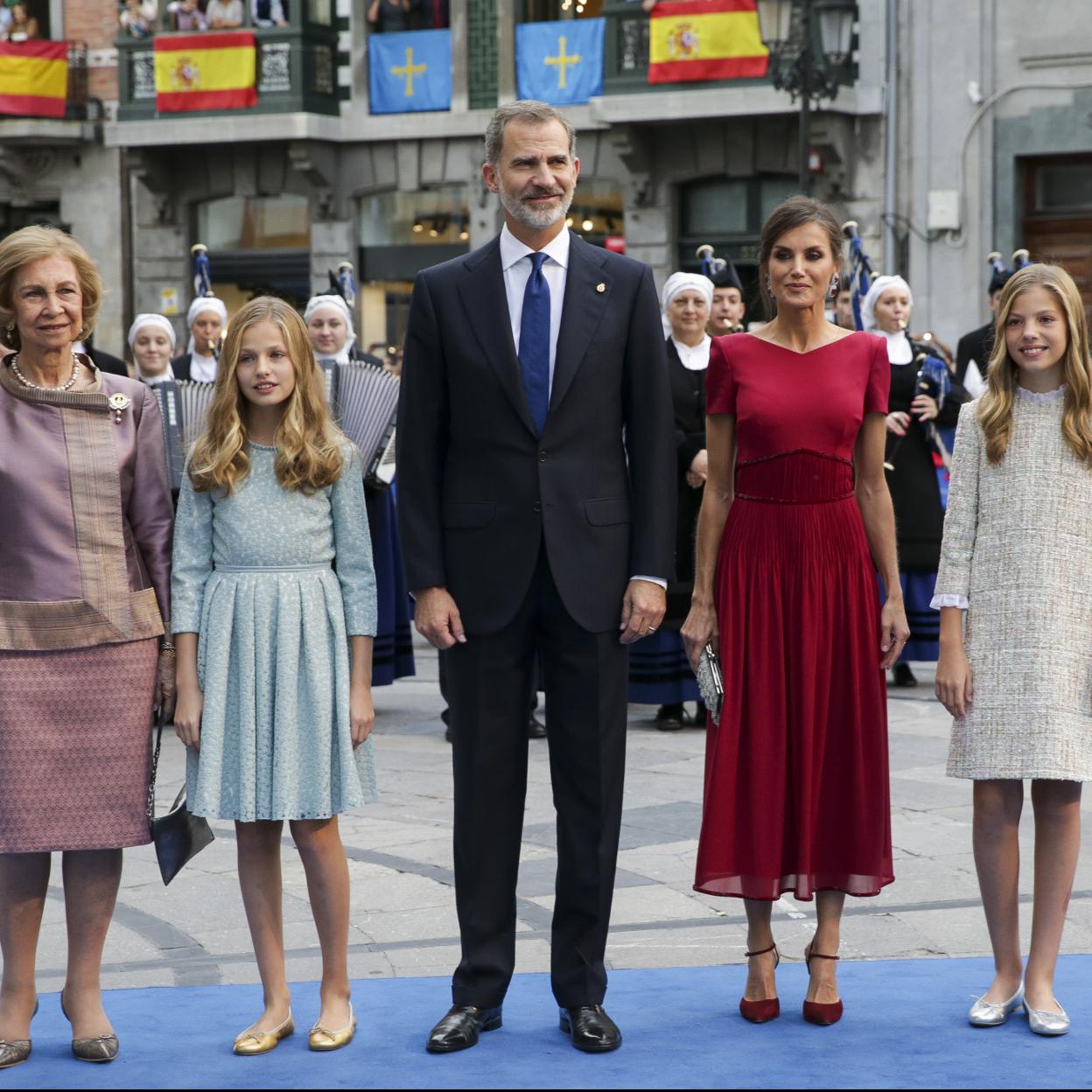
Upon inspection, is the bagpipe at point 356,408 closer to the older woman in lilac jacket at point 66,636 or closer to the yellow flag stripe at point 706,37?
the older woman in lilac jacket at point 66,636

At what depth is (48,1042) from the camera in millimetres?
4965

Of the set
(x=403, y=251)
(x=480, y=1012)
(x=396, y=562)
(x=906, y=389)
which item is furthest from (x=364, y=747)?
(x=403, y=251)

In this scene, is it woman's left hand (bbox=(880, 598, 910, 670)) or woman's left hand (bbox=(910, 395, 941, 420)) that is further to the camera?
woman's left hand (bbox=(910, 395, 941, 420))

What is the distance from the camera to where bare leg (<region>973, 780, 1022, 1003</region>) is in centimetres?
509

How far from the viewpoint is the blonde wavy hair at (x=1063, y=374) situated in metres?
5.08

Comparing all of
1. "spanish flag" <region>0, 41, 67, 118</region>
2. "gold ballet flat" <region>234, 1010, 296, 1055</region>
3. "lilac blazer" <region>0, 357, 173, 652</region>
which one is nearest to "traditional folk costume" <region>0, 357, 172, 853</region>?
"lilac blazer" <region>0, 357, 173, 652</region>

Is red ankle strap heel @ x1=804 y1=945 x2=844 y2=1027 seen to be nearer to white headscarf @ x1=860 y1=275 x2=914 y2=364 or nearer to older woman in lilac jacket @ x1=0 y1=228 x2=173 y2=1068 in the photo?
older woman in lilac jacket @ x1=0 y1=228 x2=173 y2=1068

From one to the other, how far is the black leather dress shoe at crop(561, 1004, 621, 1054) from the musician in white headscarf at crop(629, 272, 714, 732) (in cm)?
464

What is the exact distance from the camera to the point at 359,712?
16.3ft

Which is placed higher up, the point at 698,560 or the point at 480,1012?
the point at 698,560

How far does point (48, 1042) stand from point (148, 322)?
601 centimetres

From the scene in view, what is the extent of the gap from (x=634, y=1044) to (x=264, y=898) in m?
1.00

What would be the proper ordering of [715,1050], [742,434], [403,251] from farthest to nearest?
[403,251]
[742,434]
[715,1050]

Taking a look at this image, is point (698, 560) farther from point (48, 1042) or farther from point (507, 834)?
point (48, 1042)
